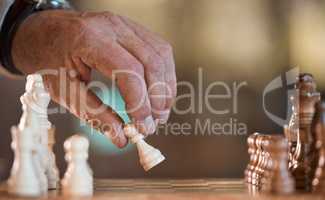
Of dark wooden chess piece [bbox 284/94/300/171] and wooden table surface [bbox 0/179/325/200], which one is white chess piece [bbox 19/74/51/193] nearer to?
wooden table surface [bbox 0/179/325/200]

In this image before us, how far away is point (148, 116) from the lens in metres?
0.84

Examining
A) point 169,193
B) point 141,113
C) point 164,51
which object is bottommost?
point 169,193

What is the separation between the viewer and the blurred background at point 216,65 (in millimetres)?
1225

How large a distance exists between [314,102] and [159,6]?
2.29 feet

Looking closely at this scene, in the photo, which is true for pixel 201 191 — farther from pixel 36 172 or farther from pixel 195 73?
pixel 195 73

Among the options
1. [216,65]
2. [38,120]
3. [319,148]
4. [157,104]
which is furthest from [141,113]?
[216,65]

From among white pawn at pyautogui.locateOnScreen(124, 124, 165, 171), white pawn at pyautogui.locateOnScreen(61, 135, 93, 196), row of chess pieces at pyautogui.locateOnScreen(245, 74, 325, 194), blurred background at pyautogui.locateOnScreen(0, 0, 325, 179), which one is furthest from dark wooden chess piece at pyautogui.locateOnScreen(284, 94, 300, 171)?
blurred background at pyautogui.locateOnScreen(0, 0, 325, 179)

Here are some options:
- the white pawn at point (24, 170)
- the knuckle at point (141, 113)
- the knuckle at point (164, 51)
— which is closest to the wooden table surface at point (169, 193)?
the white pawn at point (24, 170)

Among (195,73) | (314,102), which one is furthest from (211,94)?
(314,102)

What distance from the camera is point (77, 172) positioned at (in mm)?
600

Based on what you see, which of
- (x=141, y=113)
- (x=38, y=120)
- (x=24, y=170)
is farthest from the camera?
(x=141, y=113)

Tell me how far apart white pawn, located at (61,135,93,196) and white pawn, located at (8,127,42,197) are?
0.04m

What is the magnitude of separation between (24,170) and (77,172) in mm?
70

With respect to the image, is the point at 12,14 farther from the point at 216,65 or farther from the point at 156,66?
the point at 216,65
